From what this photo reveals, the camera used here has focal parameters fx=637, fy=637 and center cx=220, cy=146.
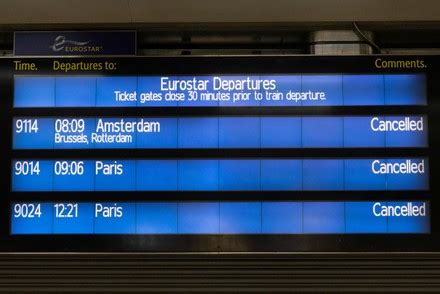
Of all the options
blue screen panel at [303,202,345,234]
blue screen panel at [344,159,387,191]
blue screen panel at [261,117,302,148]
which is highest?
blue screen panel at [261,117,302,148]

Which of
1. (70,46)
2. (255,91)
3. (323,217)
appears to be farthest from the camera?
(70,46)

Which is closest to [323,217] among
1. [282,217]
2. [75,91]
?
[282,217]

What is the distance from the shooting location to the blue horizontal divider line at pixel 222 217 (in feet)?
20.1

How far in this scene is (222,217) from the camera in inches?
243

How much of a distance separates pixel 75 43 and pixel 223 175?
6.61ft

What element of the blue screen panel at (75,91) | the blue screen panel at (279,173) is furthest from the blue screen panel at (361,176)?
the blue screen panel at (75,91)

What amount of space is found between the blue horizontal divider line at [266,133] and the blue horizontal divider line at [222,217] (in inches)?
22.5

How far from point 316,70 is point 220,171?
4.47ft

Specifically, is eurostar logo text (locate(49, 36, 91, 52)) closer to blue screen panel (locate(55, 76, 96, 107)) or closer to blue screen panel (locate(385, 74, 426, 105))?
blue screen panel (locate(55, 76, 96, 107))

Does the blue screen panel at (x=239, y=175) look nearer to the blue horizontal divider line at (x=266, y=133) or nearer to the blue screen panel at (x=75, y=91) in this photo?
the blue horizontal divider line at (x=266, y=133)

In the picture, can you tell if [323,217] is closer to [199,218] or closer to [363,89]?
[199,218]

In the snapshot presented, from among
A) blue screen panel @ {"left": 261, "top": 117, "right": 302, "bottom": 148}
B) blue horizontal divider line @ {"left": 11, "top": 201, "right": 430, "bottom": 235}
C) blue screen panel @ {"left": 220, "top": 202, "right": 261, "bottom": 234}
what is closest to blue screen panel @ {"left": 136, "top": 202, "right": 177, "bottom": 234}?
blue horizontal divider line @ {"left": 11, "top": 201, "right": 430, "bottom": 235}

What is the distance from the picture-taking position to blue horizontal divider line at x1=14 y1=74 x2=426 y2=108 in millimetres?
6230
